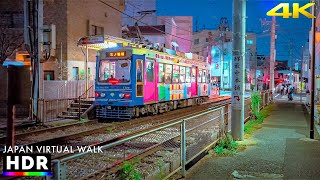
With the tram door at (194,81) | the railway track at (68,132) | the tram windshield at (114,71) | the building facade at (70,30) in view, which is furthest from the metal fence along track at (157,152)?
the building facade at (70,30)

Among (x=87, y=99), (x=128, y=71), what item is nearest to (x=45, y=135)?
(x=128, y=71)

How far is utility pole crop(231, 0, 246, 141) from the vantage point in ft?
37.0

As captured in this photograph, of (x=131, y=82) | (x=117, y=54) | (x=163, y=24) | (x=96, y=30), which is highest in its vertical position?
(x=163, y=24)

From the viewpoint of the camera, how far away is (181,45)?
2228 inches

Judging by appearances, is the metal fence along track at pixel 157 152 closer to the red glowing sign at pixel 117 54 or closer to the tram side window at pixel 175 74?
the red glowing sign at pixel 117 54

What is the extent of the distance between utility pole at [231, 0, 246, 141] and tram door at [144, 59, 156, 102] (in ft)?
23.3

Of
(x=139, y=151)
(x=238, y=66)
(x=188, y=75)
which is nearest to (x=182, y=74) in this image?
(x=188, y=75)

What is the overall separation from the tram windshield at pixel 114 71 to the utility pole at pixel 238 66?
6.96 meters

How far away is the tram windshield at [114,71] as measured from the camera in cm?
1727

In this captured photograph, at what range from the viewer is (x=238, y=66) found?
1134 centimetres

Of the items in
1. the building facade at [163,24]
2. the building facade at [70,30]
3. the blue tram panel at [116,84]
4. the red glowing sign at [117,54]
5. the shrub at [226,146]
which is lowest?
the shrub at [226,146]

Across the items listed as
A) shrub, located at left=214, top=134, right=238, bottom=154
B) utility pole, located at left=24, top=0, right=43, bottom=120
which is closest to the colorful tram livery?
utility pole, located at left=24, top=0, right=43, bottom=120

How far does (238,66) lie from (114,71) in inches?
317

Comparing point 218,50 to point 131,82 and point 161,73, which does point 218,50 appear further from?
point 131,82
